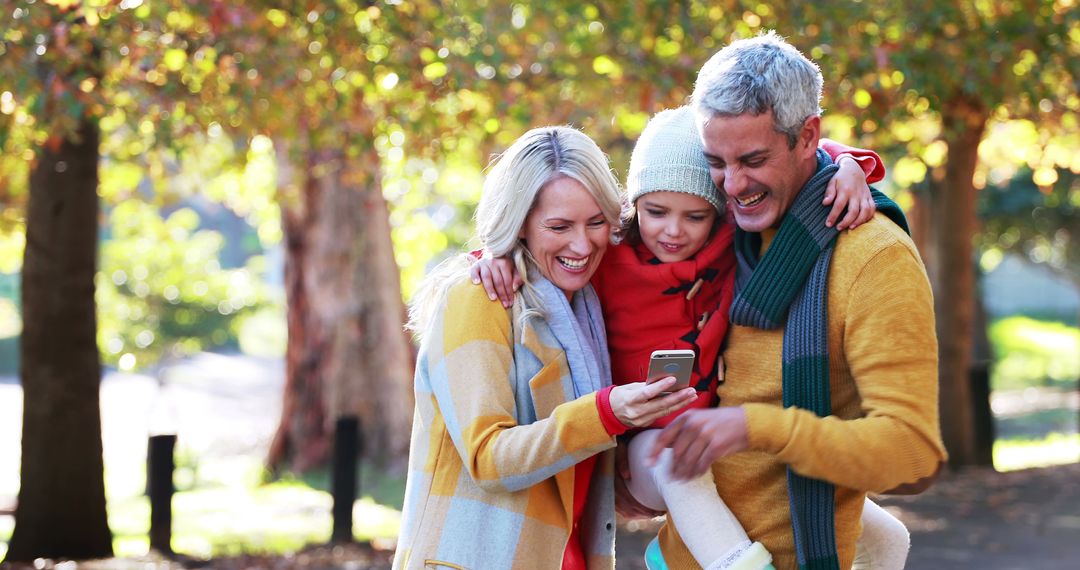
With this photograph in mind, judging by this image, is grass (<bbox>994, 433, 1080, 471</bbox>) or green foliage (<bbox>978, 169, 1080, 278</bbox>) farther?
green foliage (<bbox>978, 169, 1080, 278</bbox>)

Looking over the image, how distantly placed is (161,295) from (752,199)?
17.8 m

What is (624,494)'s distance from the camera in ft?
11.5

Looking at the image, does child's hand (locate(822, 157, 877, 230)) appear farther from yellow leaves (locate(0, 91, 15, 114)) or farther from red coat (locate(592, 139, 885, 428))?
yellow leaves (locate(0, 91, 15, 114))

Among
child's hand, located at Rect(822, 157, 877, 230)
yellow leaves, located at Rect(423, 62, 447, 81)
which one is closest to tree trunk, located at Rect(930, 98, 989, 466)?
yellow leaves, located at Rect(423, 62, 447, 81)

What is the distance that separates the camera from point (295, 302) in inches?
601

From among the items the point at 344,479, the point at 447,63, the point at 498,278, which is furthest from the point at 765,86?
the point at 344,479

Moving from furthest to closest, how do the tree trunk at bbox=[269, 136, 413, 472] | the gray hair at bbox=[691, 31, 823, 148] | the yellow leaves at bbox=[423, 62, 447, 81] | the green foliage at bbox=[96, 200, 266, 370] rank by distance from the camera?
the green foliage at bbox=[96, 200, 266, 370] → the tree trunk at bbox=[269, 136, 413, 472] → the yellow leaves at bbox=[423, 62, 447, 81] → the gray hair at bbox=[691, 31, 823, 148]

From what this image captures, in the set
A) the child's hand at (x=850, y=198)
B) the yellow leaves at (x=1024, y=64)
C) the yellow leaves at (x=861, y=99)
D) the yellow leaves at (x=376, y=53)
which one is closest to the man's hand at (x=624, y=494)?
the child's hand at (x=850, y=198)

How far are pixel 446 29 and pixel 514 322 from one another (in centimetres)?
518

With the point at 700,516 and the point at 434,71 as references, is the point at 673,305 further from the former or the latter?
the point at 434,71

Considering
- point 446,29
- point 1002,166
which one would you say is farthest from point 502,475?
point 1002,166

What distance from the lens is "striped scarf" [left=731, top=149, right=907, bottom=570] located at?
296cm

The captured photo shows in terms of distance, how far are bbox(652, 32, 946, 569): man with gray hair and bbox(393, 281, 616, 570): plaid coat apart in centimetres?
38

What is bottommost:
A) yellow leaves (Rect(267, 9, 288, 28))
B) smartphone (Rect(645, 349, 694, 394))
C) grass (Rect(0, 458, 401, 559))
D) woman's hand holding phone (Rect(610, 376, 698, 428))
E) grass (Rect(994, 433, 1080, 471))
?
grass (Rect(0, 458, 401, 559))
